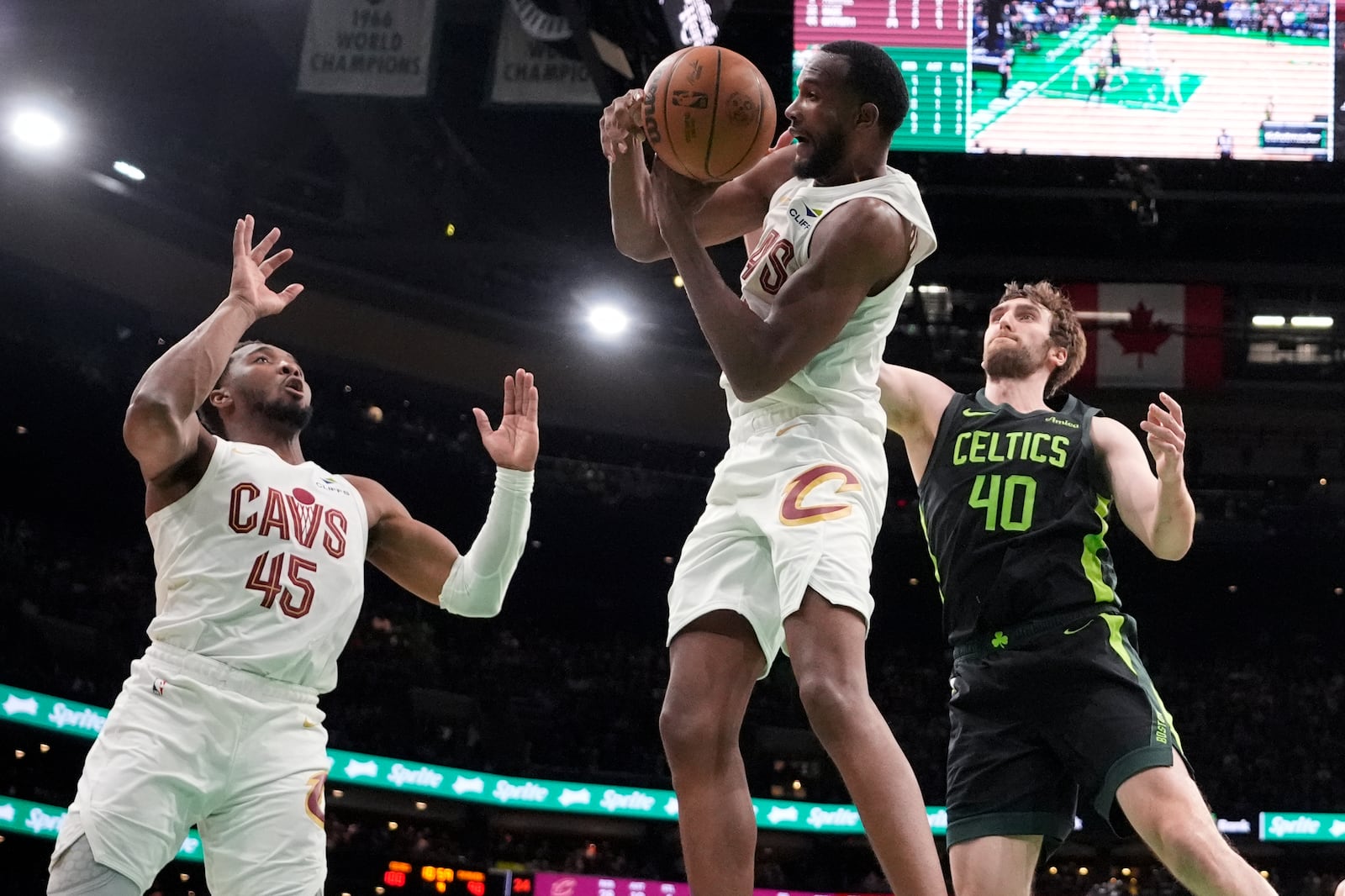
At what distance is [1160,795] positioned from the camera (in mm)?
3787

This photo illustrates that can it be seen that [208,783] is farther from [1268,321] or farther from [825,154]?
[1268,321]

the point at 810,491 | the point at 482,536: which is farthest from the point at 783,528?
the point at 482,536

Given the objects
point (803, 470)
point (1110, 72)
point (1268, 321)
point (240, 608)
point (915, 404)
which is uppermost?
point (1268, 321)

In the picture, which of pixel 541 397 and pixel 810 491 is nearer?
pixel 810 491

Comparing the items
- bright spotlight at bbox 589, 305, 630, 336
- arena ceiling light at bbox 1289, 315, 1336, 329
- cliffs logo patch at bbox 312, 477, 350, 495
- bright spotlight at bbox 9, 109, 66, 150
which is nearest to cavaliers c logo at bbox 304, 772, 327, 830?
cliffs logo patch at bbox 312, 477, 350, 495

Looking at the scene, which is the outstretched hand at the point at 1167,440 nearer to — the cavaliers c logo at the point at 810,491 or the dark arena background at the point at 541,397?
the cavaliers c logo at the point at 810,491

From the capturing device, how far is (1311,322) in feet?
64.3

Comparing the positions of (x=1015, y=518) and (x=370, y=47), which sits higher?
(x=370, y=47)

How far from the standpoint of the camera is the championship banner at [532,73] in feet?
41.3

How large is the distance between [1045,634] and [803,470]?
1180mm

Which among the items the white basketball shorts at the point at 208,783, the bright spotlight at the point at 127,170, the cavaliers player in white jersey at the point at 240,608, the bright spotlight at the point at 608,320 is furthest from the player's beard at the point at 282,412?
the bright spotlight at the point at 608,320

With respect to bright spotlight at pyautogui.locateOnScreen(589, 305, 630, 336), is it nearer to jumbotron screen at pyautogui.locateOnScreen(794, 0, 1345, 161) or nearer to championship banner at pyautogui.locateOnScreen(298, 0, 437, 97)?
championship banner at pyautogui.locateOnScreen(298, 0, 437, 97)

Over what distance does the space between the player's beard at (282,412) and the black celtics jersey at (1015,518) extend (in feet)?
6.32

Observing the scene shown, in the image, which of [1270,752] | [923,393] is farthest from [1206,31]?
[1270,752]
